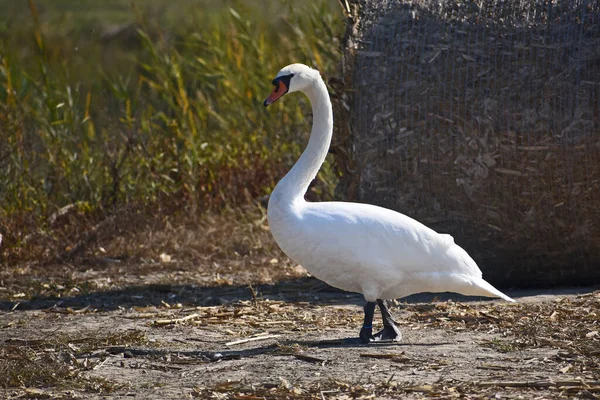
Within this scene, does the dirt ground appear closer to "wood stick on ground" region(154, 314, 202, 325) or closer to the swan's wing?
"wood stick on ground" region(154, 314, 202, 325)

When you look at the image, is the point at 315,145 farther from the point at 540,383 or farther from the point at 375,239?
the point at 540,383

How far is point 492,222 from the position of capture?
256 inches

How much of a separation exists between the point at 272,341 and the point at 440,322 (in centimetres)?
104

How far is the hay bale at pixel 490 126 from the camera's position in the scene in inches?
247

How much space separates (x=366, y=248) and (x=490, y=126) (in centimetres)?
171

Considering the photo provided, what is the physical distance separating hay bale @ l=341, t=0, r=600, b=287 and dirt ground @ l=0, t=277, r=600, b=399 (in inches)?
16.5

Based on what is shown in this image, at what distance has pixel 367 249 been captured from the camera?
5090mm

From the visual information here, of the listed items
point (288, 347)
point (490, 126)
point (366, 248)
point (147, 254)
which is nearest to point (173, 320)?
point (288, 347)

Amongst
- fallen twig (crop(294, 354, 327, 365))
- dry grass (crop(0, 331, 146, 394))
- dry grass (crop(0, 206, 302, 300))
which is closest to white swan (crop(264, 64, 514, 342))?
fallen twig (crop(294, 354, 327, 365))

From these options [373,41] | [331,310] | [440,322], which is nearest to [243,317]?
[331,310]

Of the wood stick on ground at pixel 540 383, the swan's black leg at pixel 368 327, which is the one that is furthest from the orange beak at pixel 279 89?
the wood stick on ground at pixel 540 383

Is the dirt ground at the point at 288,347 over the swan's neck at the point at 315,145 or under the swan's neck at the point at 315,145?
under

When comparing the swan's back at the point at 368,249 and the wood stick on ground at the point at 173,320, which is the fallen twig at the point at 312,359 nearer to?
the swan's back at the point at 368,249

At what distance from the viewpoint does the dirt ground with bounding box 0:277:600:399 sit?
434 cm
